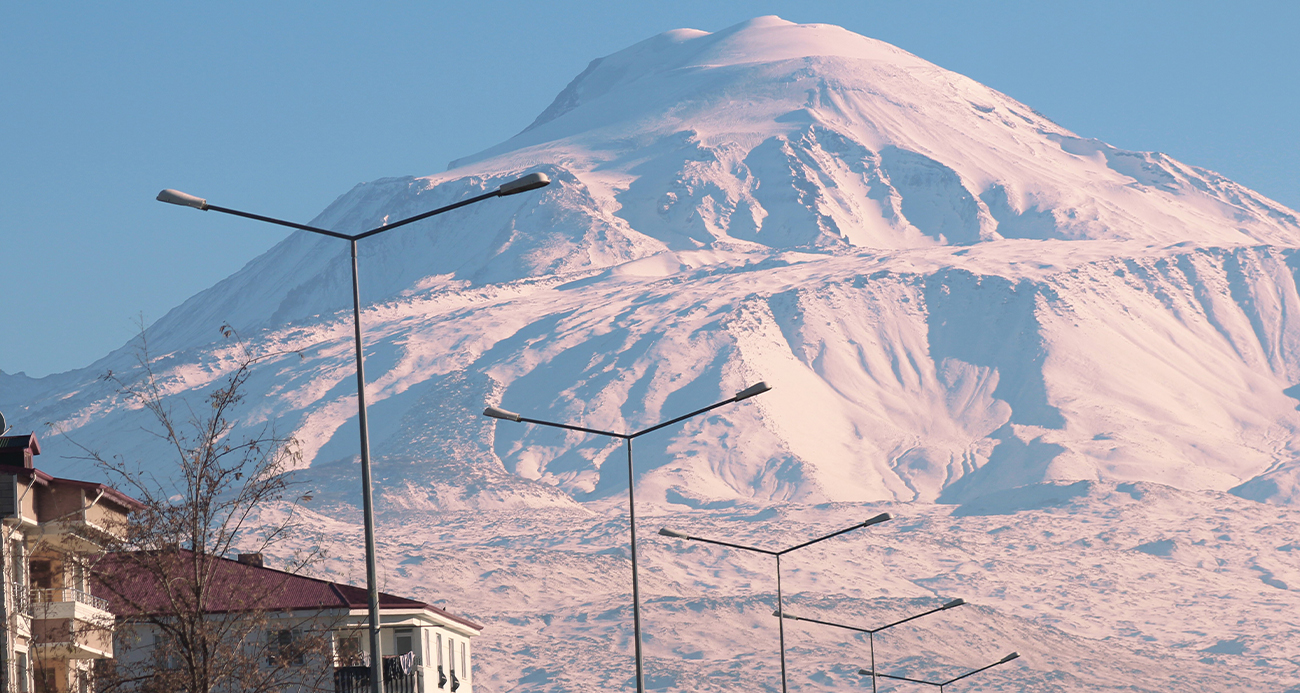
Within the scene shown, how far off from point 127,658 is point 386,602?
277 inches

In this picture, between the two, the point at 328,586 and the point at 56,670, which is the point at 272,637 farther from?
the point at 328,586

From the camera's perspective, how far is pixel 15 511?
1241 inches

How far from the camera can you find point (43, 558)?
3647cm

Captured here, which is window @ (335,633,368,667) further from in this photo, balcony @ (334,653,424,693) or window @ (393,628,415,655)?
window @ (393,628,415,655)

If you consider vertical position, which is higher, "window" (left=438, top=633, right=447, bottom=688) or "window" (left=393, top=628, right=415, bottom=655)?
"window" (left=393, top=628, right=415, bottom=655)

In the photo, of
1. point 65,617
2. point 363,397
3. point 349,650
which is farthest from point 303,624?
point 363,397

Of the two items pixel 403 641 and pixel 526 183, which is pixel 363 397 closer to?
pixel 526 183

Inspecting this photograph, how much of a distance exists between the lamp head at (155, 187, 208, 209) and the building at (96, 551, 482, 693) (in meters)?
5.09

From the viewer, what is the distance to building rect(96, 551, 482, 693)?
27.3 meters

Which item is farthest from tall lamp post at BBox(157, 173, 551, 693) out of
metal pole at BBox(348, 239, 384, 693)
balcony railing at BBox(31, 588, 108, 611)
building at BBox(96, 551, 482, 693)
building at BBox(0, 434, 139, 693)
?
balcony railing at BBox(31, 588, 108, 611)

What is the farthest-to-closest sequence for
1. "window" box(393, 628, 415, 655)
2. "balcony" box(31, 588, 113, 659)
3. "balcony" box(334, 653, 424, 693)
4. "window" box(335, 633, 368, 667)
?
1. "window" box(393, 628, 415, 655)
2. "balcony" box(334, 653, 424, 693)
3. "window" box(335, 633, 368, 667)
4. "balcony" box(31, 588, 113, 659)

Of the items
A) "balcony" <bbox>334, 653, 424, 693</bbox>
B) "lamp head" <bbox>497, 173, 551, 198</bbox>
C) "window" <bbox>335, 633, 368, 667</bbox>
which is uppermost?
"lamp head" <bbox>497, 173, 551, 198</bbox>

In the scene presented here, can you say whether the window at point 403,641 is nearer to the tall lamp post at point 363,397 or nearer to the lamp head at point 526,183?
the tall lamp post at point 363,397

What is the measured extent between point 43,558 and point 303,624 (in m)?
7.58
